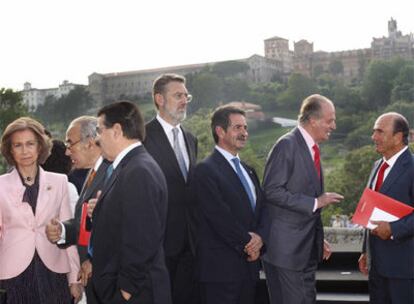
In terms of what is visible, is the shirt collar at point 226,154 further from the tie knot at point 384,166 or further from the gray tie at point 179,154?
the tie knot at point 384,166

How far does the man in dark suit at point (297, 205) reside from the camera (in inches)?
123

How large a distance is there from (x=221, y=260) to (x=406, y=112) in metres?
33.5

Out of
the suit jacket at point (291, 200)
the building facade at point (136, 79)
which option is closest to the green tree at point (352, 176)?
the building facade at point (136, 79)

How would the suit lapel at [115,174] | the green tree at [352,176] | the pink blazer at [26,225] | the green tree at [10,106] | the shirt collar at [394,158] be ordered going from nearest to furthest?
the suit lapel at [115,174]
the pink blazer at [26,225]
the shirt collar at [394,158]
the green tree at [352,176]
the green tree at [10,106]

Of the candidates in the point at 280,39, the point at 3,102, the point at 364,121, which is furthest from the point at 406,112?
the point at 280,39

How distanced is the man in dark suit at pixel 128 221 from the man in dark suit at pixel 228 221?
821 mm

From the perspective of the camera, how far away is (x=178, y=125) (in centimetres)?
343

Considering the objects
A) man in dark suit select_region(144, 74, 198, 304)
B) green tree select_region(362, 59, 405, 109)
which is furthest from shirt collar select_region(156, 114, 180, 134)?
green tree select_region(362, 59, 405, 109)

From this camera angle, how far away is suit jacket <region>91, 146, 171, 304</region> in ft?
6.98

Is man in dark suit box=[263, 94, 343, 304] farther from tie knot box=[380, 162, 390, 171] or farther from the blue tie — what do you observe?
tie knot box=[380, 162, 390, 171]

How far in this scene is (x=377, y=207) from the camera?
123 inches

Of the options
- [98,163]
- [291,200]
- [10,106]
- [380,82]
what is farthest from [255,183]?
[380,82]

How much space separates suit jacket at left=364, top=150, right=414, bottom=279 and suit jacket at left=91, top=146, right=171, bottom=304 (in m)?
1.41

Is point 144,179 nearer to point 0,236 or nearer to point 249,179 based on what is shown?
point 0,236
